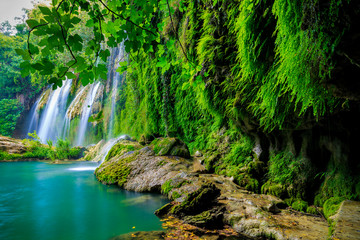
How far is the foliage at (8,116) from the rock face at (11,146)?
27.1ft

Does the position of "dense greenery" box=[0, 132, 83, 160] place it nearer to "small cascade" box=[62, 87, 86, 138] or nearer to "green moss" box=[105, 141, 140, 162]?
"small cascade" box=[62, 87, 86, 138]

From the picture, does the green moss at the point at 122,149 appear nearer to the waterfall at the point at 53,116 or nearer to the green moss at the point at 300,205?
the green moss at the point at 300,205

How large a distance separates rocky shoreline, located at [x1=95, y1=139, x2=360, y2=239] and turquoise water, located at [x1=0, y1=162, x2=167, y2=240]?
0.37 metres

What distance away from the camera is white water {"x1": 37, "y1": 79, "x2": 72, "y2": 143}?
18.3m

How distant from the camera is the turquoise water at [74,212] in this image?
10.4 feet

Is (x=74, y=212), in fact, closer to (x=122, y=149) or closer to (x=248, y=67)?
(x=122, y=149)

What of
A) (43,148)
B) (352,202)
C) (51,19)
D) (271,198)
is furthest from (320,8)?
(43,148)

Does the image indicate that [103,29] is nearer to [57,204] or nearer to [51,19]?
[51,19]

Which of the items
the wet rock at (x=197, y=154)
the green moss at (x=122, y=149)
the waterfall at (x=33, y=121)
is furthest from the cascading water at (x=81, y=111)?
the wet rock at (x=197, y=154)

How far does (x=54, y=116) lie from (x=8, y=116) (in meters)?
7.40

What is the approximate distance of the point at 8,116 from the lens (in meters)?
21.7

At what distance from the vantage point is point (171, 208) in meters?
3.42

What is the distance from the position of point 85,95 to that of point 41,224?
586 inches

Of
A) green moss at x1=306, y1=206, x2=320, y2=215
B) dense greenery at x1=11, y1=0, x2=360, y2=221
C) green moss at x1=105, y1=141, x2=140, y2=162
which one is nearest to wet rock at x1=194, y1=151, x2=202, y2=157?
dense greenery at x1=11, y1=0, x2=360, y2=221
